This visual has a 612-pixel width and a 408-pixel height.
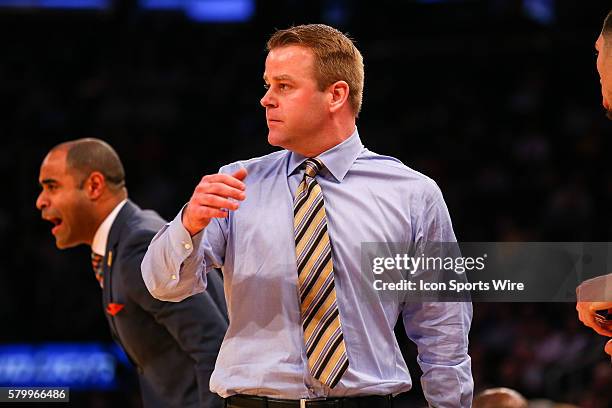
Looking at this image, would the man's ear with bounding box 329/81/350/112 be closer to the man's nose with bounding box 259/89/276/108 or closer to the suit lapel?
the man's nose with bounding box 259/89/276/108

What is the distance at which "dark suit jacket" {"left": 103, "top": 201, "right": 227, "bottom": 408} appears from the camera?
354 cm

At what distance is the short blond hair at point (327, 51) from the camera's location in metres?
2.97

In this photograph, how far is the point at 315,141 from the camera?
9.87 feet

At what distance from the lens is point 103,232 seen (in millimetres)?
4102

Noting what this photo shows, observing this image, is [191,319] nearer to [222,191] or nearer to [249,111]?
[222,191]

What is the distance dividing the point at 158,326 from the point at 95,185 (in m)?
0.76

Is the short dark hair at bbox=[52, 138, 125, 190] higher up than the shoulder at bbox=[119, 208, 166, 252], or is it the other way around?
the short dark hair at bbox=[52, 138, 125, 190]

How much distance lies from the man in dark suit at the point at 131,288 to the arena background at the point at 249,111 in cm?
359

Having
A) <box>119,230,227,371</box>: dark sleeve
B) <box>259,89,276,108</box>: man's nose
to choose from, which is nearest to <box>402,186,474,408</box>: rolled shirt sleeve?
<box>259,89,276,108</box>: man's nose

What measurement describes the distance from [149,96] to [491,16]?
399cm

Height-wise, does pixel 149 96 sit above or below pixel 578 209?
above

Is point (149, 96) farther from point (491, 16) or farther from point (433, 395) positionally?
point (433, 395)

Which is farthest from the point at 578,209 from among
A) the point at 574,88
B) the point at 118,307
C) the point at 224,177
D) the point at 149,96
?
the point at 224,177

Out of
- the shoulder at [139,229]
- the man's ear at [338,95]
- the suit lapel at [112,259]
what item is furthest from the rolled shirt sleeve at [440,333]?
the suit lapel at [112,259]
